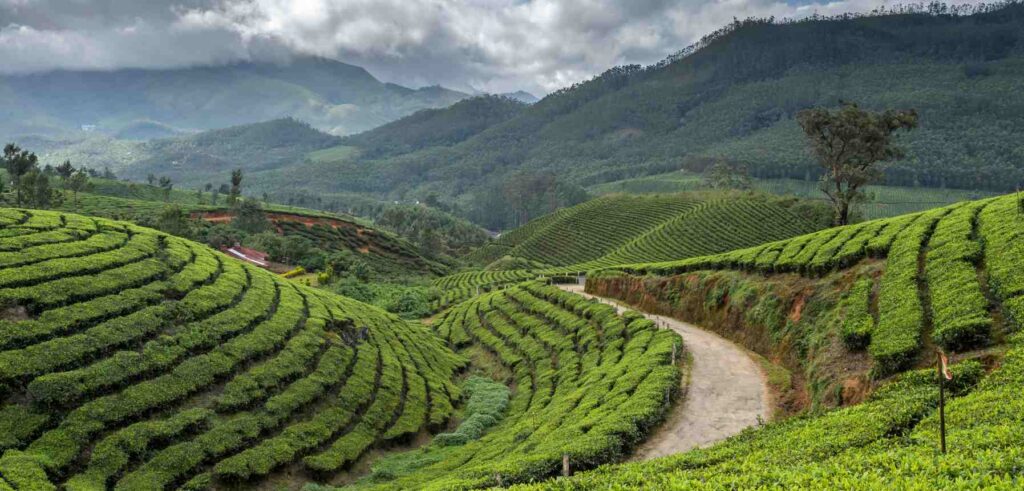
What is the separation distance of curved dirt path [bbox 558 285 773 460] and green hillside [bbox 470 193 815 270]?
6157 centimetres

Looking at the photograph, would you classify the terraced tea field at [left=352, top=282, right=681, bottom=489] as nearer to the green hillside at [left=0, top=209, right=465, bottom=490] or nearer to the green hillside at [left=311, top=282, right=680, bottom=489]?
the green hillside at [left=311, top=282, right=680, bottom=489]

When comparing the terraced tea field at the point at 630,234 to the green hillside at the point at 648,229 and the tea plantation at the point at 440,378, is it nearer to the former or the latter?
the green hillside at the point at 648,229

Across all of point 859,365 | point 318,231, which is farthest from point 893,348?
point 318,231

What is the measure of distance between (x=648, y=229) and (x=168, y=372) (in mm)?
107254

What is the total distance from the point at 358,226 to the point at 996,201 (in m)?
130

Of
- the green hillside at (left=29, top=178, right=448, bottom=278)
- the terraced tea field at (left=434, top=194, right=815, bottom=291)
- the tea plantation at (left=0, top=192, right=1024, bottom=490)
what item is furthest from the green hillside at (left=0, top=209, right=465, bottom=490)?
the green hillside at (left=29, top=178, right=448, bottom=278)

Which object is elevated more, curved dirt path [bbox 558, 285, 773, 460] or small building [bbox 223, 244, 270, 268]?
curved dirt path [bbox 558, 285, 773, 460]

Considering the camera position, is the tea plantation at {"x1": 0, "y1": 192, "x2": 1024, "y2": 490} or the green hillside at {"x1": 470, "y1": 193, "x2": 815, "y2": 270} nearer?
the tea plantation at {"x1": 0, "y1": 192, "x2": 1024, "y2": 490}

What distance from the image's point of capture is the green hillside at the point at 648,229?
103 m

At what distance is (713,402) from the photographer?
26484mm

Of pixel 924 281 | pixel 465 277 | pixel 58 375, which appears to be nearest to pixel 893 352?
pixel 924 281

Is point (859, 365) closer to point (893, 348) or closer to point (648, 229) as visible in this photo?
point (893, 348)

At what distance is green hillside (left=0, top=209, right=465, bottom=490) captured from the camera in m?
22.8

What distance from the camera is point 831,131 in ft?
196
